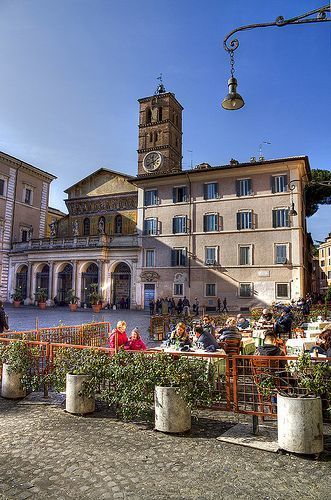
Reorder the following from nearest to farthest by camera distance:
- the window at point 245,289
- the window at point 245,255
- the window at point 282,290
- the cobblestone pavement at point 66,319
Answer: the cobblestone pavement at point 66,319 → the window at point 282,290 → the window at point 245,289 → the window at point 245,255

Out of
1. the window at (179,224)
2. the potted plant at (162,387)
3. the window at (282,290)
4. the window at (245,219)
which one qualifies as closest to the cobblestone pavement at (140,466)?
the potted plant at (162,387)

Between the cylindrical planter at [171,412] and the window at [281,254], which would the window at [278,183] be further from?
the cylindrical planter at [171,412]

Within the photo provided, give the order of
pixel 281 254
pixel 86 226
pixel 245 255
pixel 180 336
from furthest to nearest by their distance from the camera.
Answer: pixel 86 226, pixel 245 255, pixel 281 254, pixel 180 336

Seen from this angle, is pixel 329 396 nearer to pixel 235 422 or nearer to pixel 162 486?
pixel 235 422

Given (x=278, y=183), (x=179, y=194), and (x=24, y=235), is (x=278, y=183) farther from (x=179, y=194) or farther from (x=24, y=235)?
(x=24, y=235)

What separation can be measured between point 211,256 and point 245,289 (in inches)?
164

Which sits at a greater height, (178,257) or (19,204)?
(19,204)

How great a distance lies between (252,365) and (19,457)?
3.60m

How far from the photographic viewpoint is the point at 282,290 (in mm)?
29969

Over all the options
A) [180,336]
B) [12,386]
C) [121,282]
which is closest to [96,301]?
[121,282]

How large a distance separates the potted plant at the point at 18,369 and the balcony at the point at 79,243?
28304 millimetres

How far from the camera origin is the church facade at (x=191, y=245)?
30797 millimetres

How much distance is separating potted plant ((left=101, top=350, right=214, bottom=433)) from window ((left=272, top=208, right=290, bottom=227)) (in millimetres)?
26814

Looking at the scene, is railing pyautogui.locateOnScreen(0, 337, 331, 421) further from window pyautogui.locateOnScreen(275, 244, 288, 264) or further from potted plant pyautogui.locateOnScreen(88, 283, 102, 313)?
Result: potted plant pyautogui.locateOnScreen(88, 283, 102, 313)
